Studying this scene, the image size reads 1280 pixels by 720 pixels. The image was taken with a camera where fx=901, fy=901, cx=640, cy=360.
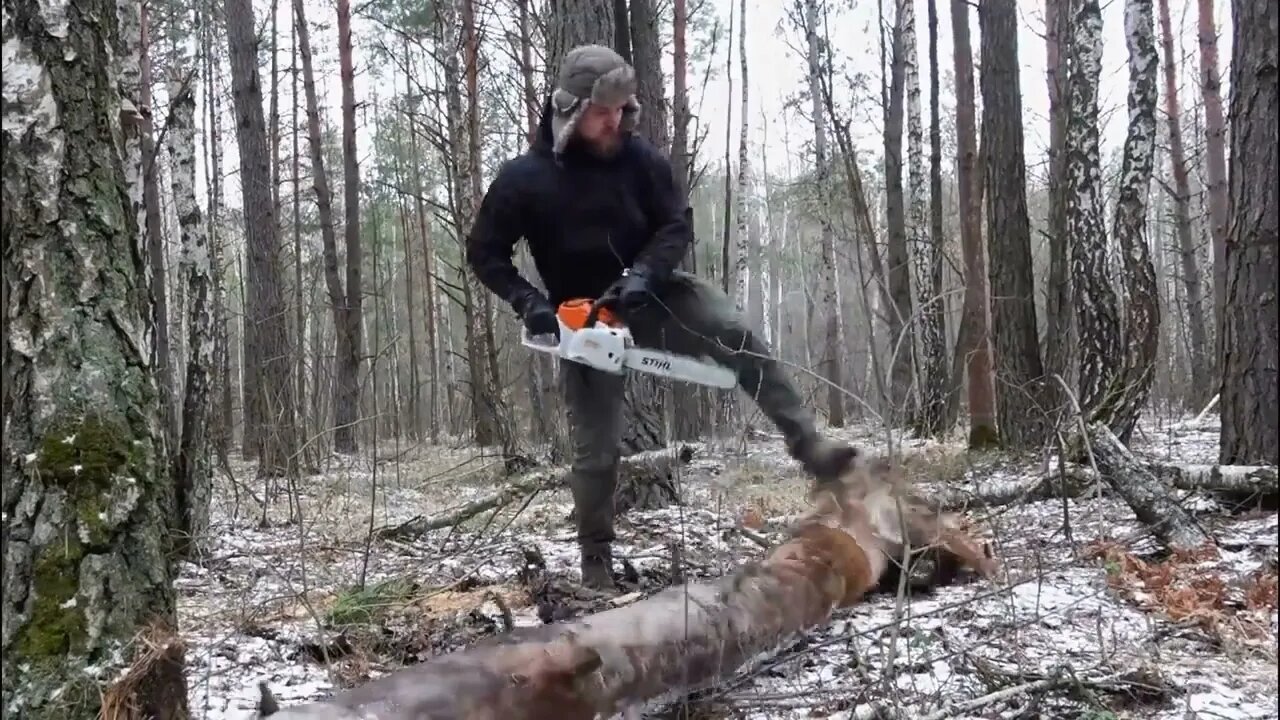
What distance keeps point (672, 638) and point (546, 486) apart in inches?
84.3

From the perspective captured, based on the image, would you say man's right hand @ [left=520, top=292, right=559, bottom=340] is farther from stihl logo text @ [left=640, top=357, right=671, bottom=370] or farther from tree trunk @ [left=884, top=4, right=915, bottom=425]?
tree trunk @ [left=884, top=4, right=915, bottom=425]

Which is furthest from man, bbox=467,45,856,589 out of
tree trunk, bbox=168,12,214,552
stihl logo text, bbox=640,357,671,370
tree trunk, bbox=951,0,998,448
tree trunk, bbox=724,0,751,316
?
tree trunk, bbox=724,0,751,316

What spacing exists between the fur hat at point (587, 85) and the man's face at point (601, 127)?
0.08 ft

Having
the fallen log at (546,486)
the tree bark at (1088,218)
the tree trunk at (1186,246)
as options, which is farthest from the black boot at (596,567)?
the tree trunk at (1186,246)

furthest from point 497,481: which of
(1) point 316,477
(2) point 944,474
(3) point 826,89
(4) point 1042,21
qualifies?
(4) point 1042,21

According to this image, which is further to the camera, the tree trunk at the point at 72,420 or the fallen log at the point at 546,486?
the fallen log at the point at 546,486

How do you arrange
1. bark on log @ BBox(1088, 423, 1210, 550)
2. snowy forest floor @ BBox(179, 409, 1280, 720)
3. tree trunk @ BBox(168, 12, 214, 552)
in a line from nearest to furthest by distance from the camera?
snowy forest floor @ BBox(179, 409, 1280, 720) < bark on log @ BBox(1088, 423, 1210, 550) < tree trunk @ BBox(168, 12, 214, 552)

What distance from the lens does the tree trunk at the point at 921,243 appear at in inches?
347

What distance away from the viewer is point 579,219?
296 centimetres

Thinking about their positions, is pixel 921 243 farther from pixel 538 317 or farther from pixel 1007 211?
pixel 538 317

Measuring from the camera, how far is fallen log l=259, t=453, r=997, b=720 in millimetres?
1572

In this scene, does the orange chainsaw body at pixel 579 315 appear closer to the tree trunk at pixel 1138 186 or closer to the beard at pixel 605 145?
the beard at pixel 605 145

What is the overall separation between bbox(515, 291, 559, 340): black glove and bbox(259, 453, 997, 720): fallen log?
99 cm

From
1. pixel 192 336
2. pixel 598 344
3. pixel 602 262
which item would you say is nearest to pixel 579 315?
pixel 598 344
